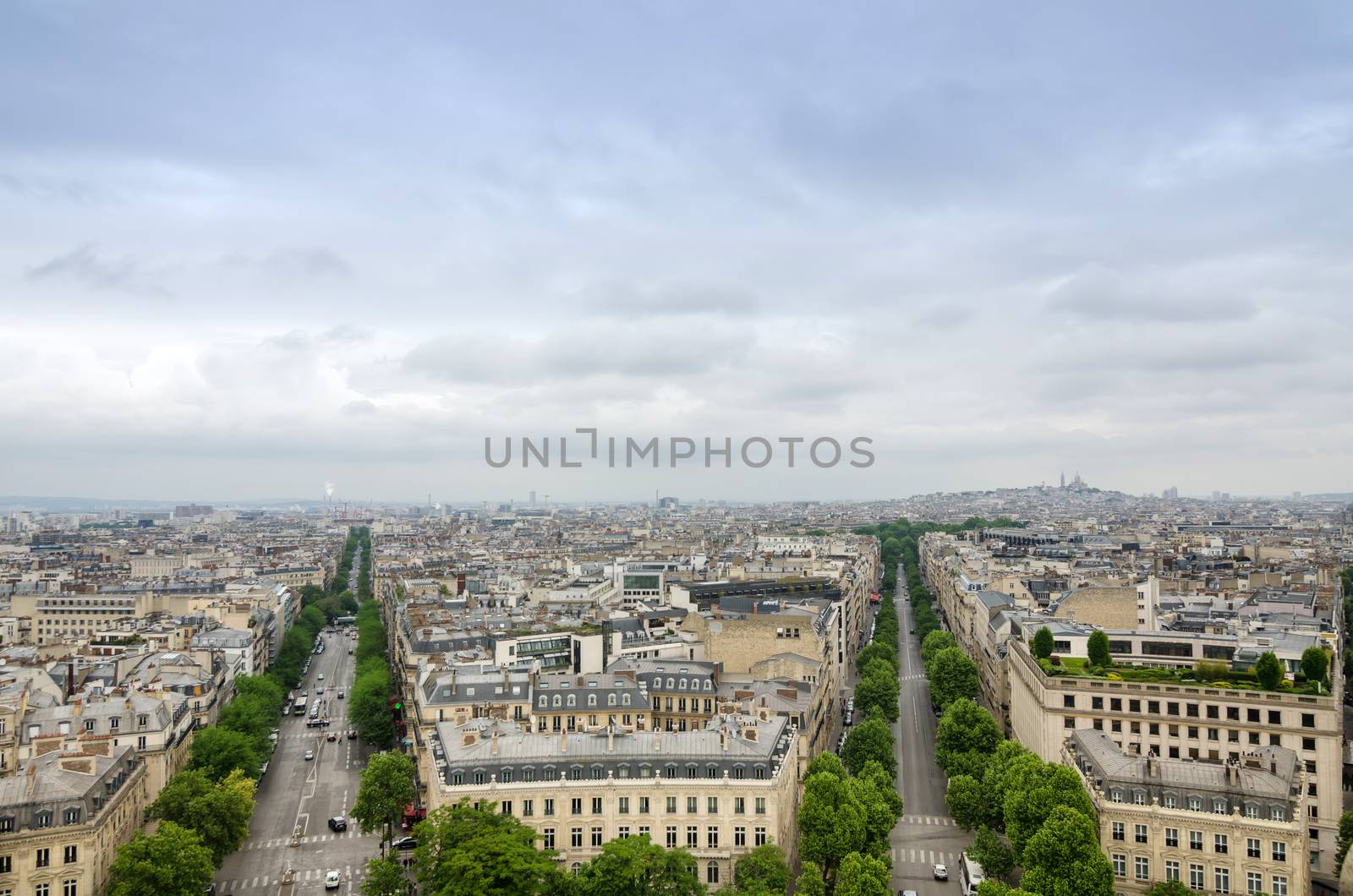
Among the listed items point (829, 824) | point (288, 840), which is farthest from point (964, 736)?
point (288, 840)

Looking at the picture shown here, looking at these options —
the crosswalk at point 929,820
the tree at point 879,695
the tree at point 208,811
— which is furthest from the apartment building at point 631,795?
the tree at point 879,695

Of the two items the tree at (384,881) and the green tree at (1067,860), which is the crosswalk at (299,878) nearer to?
the tree at (384,881)

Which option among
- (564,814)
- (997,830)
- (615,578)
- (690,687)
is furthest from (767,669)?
(615,578)

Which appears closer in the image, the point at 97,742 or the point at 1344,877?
the point at 1344,877

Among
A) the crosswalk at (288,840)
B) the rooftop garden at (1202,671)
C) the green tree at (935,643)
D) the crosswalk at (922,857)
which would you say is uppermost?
the rooftop garden at (1202,671)

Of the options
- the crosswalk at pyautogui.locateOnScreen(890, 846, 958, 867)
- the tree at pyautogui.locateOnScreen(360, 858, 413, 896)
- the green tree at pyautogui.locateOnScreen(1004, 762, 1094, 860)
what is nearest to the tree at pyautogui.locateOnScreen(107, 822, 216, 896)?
the tree at pyautogui.locateOnScreen(360, 858, 413, 896)

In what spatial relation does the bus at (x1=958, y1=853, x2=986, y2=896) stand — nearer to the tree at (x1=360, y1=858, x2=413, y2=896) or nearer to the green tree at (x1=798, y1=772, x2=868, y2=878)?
the green tree at (x1=798, y1=772, x2=868, y2=878)

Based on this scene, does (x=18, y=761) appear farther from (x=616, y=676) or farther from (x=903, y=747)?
(x=903, y=747)
